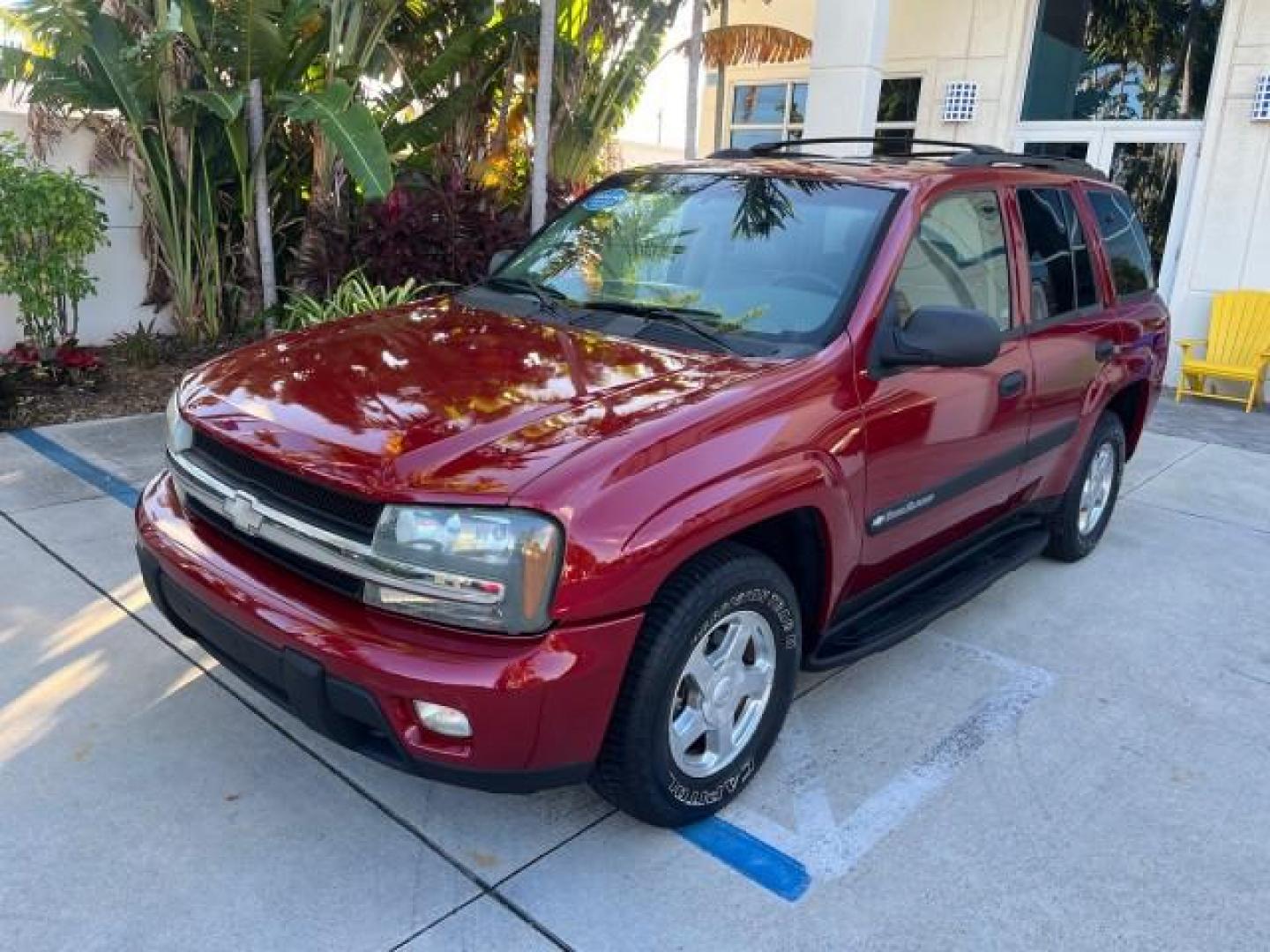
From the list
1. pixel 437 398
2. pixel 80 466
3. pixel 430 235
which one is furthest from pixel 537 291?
pixel 430 235

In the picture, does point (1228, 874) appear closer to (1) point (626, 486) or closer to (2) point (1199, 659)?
(2) point (1199, 659)

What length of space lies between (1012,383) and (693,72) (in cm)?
759

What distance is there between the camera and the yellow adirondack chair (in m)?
9.09

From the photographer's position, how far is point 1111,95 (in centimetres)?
1059

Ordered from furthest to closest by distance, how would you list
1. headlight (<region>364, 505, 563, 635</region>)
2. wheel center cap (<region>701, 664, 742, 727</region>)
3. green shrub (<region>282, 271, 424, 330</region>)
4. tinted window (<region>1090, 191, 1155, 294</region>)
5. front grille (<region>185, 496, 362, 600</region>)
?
1. green shrub (<region>282, 271, 424, 330</region>)
2. tinted window (<region>1090, 191, 1155, 294</region>)
3. wheel center cap (<region>701, 664, 742, 727</region>)
4. front grille (<region>185, 496, 362, 600</region>)
5. headlight (<region>364, 505, 563, 635</region>)

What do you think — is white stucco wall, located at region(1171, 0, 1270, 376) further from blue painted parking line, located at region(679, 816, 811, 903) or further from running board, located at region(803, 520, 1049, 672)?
blue painted parking line, located at region(679, 816, 811, 903)

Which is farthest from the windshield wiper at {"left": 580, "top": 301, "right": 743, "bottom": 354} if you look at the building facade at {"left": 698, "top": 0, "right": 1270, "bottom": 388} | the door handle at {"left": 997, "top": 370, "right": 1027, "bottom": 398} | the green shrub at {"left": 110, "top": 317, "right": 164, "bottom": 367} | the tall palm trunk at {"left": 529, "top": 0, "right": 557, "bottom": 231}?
the building facade at {"left": 698, "top": 0, "right": 1270, "bottom": 388}

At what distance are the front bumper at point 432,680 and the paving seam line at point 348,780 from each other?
38cm

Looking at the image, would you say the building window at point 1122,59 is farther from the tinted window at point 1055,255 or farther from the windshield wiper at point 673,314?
the windshield wiper at point 673,314

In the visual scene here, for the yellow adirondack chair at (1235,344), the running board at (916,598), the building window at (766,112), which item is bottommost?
the running board at (916,598)

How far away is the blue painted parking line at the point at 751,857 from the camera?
267cm

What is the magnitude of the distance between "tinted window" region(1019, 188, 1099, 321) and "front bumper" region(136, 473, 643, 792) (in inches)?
104

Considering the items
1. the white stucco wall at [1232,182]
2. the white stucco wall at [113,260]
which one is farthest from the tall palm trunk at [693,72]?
the white stucco wall at [113,260]

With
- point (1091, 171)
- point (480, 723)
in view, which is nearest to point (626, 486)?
point (480, 723)
